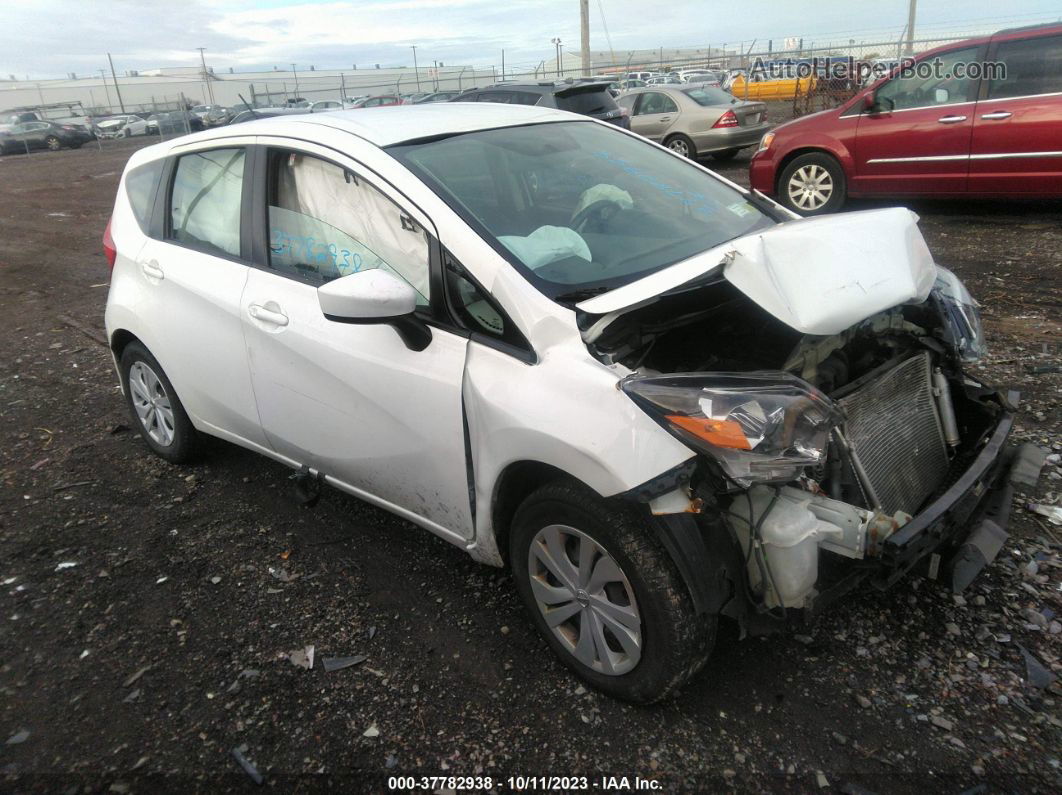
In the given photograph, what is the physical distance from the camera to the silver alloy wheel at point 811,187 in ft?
28.4

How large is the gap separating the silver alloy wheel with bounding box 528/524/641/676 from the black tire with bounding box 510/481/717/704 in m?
0.02

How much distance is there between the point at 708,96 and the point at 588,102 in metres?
3.51

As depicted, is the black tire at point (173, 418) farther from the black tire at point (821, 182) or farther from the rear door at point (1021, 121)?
the rear door at point (1021, 121)

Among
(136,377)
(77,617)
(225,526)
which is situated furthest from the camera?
(136,377)

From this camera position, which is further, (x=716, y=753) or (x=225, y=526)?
(x=225, y=526)

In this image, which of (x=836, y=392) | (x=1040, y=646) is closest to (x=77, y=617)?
(x=836, y=392)

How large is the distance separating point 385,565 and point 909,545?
201 cm

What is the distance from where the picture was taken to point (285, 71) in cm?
5003

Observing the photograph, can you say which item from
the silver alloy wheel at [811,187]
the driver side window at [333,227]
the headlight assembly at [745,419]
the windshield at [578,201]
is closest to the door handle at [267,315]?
the driver side window at [333,227]

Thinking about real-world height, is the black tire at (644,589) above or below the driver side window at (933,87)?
below

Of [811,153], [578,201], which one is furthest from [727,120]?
[578,201]

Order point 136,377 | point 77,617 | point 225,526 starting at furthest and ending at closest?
point 136,377 < point 225,526 < point 77,617

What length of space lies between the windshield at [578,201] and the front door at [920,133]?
5.52 meters

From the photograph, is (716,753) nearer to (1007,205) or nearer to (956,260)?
(956,260)
